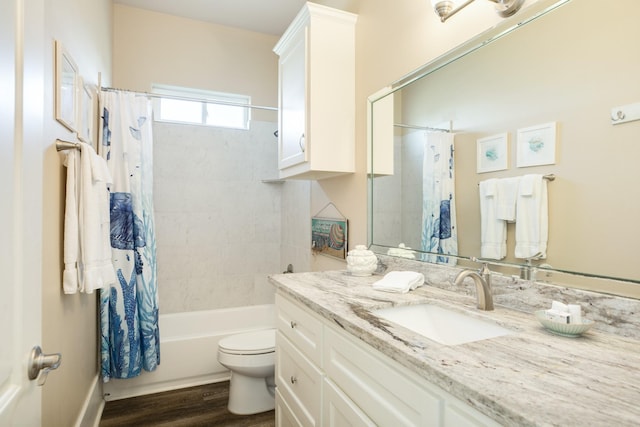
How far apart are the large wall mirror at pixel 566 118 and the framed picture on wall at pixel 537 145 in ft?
0.04

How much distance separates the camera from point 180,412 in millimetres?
2258

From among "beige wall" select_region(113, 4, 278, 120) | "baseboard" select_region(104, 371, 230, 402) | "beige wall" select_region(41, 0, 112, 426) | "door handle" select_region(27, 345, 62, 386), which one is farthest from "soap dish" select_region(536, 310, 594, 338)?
"beige wall" select_region(113, 4, 278, 120)

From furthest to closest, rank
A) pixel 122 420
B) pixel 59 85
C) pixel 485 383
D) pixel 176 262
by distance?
1. pixel 176 262
2. pixel 122 420
3. pixel 59 85
4. pixel 485 383

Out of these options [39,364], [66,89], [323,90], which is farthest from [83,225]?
[323,90]

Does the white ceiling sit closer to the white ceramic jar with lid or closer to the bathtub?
the white ceramic jar with lid

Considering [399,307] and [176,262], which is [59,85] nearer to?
[399,307]

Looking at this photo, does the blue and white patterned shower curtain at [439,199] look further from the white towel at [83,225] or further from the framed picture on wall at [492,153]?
the white towel at [83,225]

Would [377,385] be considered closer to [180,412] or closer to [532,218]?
[532,218]

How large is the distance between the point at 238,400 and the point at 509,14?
2415mm

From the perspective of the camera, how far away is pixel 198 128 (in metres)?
3.19

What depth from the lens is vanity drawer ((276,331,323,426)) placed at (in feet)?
4.11

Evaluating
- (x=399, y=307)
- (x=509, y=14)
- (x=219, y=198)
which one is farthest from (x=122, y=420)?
(x=509, y=14)

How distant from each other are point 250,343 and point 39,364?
1.64 meters

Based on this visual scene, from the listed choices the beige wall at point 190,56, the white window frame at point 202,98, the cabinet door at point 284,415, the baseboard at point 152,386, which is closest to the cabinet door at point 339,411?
the cabinet door at point 284,415
